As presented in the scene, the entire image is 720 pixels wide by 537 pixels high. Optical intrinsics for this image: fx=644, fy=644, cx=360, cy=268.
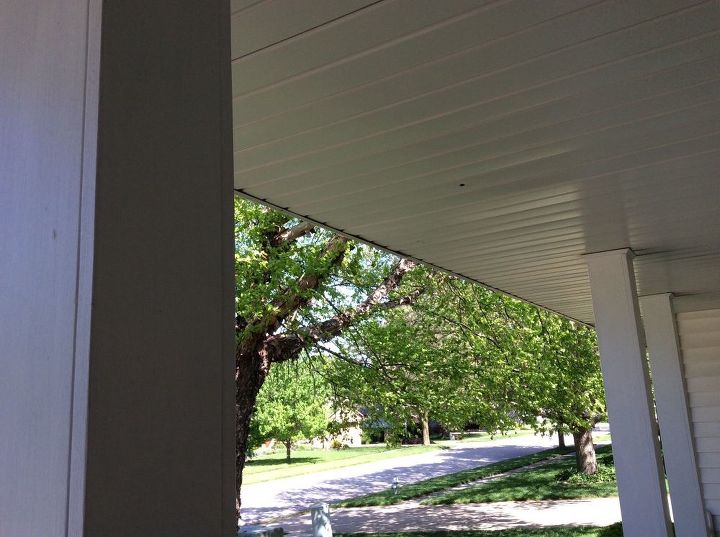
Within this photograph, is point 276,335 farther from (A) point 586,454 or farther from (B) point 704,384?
(A) point 586,454

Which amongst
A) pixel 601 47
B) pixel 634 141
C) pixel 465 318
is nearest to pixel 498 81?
pixel 601 47

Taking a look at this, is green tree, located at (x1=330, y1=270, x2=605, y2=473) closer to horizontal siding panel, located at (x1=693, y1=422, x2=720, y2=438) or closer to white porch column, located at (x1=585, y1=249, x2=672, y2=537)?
horizontal siding panel, located at (x1=693, y1=422, x2=720, y2=438)

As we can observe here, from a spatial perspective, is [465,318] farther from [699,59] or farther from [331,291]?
[699,59]

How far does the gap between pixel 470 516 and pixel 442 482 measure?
5.54m

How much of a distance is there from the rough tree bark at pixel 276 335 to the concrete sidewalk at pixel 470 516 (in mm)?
4532

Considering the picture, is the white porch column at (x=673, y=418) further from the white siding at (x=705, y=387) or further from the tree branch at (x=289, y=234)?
the tree branch at (x=289, y=234)

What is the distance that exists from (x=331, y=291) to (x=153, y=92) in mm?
7753

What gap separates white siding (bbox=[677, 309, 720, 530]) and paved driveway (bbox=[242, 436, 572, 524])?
29.6ft

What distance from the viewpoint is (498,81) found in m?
2.28

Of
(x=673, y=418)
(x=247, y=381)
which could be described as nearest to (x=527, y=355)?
(x=673, y=418)

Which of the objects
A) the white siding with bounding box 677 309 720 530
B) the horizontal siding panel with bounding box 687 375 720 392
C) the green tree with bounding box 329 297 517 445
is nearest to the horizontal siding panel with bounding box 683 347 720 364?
the white siding with bounding box 677 309 720 530

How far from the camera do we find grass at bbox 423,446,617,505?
13.9 metres

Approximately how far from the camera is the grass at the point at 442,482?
15.3m

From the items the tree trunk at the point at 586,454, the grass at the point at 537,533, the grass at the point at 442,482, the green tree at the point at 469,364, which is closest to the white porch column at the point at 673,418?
the grass at the point at 537,533
